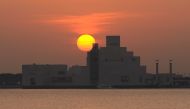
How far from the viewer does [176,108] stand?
132000 mm

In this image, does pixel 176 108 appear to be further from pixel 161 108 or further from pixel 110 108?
pixel 110 108

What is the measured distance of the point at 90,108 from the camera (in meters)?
128

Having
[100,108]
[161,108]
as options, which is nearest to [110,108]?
[100,108]

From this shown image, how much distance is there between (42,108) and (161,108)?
23.4 meters

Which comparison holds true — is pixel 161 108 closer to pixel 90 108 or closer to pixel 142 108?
pixel 142 108

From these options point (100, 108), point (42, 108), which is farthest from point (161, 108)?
point (42, 108)

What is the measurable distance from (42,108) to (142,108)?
65.4 ft

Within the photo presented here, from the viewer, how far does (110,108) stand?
130 meters

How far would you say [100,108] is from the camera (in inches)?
5069

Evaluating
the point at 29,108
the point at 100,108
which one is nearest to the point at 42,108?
the point at 29,108

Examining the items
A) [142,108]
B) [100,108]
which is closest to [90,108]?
[100,108]

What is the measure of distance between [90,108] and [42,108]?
9722 mm

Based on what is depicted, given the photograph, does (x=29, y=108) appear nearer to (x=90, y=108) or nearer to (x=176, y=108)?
(x=90, y=108)

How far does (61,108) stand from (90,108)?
263 inches
